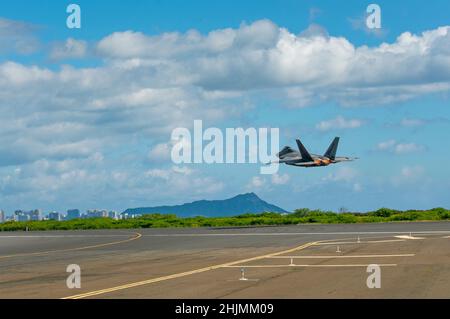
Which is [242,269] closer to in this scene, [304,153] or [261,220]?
[261,220]

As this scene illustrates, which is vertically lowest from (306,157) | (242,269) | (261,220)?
(242,269)

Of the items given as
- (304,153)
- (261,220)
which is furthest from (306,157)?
(261,220)

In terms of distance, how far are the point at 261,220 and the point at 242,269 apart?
2358 inches

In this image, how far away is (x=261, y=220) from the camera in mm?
86500

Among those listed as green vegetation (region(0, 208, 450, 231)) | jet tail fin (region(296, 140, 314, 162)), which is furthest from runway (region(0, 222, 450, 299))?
jet tail fin (region(296, 140, 314, 162))

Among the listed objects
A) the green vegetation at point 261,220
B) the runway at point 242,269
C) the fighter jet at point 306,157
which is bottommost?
the runway at point 242,269

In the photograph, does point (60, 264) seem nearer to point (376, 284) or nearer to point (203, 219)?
point (376, 284)

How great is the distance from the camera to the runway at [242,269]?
73.4ft

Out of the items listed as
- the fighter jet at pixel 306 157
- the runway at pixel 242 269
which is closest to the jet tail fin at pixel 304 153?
the fighter jet at pixel 306 157

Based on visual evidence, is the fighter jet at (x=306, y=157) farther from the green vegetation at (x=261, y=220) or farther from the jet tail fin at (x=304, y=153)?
the green vegetation at (x=261, y=220)

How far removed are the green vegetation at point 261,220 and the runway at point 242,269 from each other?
34715 mm
